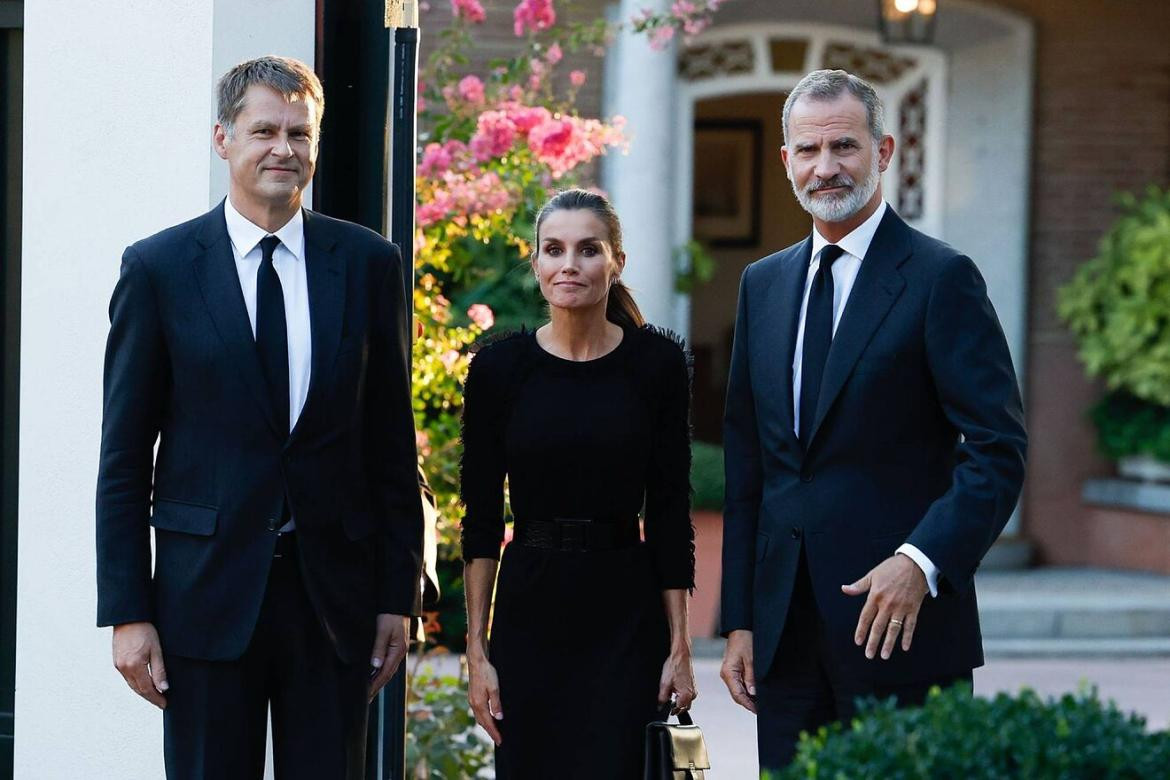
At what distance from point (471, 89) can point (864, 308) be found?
280cm

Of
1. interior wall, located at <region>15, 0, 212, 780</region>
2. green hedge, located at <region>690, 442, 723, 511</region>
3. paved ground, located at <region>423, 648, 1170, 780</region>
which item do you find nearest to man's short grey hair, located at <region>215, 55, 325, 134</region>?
interior wall, located at <region>15, 0, 212, 780</region>

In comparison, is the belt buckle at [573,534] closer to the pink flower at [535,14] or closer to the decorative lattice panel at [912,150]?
the pink flower at [535,14]

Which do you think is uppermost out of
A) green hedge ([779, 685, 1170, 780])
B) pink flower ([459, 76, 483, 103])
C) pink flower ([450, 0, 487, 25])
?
pink flower ([450, 0, 487, 25])

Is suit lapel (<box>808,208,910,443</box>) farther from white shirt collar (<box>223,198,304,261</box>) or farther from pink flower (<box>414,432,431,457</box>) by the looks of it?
pink flower (<box>414,432,431,457</box>)

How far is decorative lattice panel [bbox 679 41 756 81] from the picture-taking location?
452 inches

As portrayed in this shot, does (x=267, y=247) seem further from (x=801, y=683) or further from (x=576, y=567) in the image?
(x=801, y=683)

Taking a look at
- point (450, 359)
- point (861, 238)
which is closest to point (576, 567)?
point (861, 238)

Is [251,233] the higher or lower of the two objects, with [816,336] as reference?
higher

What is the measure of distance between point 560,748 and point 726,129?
11.3 metres

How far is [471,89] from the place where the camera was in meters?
6.21

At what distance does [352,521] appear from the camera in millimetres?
3662

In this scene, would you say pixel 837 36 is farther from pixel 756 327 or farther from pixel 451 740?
pixel 756 327

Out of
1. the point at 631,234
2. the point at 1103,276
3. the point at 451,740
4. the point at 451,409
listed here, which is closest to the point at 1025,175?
the point at 1103,276

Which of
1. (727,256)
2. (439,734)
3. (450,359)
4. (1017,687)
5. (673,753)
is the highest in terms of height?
(727,256)
